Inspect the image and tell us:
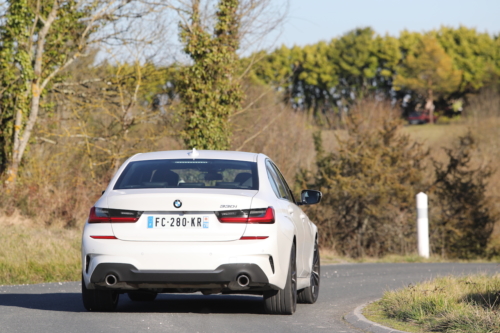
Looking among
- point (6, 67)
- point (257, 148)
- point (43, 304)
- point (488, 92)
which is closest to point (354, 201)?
point (257, 148)

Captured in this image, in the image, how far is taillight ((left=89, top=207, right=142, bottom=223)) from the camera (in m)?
7.77

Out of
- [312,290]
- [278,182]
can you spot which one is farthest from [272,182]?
[312,290]

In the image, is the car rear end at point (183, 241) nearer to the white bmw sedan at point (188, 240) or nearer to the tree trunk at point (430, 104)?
the white bmw sedan at point (188, 240)

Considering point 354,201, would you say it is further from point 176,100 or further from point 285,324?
point 285,324

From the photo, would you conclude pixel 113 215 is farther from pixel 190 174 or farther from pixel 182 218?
pixel 190 174

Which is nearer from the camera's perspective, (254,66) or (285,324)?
(285,324)

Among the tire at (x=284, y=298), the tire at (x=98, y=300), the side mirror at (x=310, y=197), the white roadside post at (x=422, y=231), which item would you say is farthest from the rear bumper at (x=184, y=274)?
the white roadside post at (x=422, y=231)

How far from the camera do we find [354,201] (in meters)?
31.5

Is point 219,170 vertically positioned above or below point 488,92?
below

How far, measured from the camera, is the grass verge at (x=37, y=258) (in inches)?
564

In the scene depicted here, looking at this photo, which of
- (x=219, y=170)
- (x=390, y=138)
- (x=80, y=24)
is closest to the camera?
(x=219, y=170)

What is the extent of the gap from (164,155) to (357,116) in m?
23.3

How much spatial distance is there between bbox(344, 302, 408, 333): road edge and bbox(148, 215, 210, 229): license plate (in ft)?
5.92

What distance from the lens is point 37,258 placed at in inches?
597
